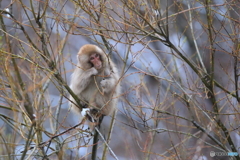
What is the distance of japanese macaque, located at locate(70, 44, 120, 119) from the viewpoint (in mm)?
6430

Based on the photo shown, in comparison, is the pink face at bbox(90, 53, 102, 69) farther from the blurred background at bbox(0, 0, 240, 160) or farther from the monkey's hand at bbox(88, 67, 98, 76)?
the blurred background at bbox(0, 0, 240, 160)

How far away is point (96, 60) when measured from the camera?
6438 millimetres

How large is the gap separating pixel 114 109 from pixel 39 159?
6.03 feet

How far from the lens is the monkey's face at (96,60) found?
6.41 m

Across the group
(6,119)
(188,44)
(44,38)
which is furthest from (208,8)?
(188,44)

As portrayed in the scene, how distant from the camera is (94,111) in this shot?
20.8ft

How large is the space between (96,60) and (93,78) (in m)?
0.40

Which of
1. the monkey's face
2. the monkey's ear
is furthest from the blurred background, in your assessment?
the monkey's ear

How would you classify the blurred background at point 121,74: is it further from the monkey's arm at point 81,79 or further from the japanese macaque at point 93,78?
the monkey's arm at point 81,79

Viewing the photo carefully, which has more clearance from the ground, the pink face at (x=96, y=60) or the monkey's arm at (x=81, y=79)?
the pink face at (x=96, y=60)

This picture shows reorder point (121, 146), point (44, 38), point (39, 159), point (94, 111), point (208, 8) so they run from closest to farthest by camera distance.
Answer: point (208, 8) < point (44, 38) < point (39, 159) < point (94, 111) < point (121, 146)

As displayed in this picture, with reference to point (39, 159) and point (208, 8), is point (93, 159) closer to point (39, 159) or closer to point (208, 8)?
point (39, 159)

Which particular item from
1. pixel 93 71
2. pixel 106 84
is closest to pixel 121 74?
pixel 106 84

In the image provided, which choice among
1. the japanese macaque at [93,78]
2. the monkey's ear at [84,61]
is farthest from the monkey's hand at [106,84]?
the monkey's ear at [84,61]
